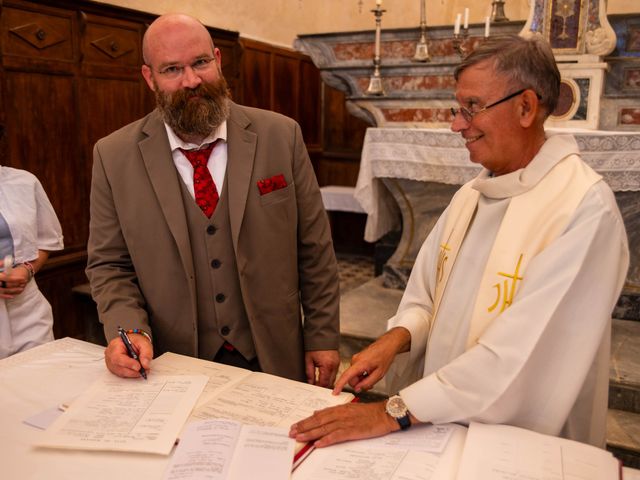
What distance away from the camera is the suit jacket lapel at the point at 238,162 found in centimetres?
211

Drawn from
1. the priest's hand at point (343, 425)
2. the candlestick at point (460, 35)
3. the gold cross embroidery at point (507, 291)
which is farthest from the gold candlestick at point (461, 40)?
the priest's hand at point (343, 425)

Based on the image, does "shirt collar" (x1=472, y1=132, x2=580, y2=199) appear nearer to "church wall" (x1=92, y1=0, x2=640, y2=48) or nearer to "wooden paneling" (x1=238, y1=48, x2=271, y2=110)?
"church wall" (x1=92, y1=0, x2=640, y2=48)

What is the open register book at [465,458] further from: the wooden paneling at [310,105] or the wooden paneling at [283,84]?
the wooden paneling at [310,105]

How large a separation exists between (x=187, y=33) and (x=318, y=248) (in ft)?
3.01

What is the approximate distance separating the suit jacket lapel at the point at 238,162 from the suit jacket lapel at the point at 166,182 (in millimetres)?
169

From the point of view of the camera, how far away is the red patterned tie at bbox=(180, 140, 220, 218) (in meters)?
2.14

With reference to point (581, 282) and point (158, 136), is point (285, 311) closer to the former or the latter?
point (158, 136)

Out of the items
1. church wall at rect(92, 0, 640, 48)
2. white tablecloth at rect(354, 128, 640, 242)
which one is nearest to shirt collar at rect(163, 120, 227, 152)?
white tablecloth at rect(354, 128, 640, 242)

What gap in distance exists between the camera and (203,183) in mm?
2160

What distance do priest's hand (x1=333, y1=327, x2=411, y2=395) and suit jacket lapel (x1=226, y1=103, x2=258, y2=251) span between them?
63cm

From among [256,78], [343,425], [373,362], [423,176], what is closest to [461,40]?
[423,176]

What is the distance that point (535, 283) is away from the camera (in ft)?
5.04

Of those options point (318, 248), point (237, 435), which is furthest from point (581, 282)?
point (318, 248)

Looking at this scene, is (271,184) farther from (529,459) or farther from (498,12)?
(498,12)
